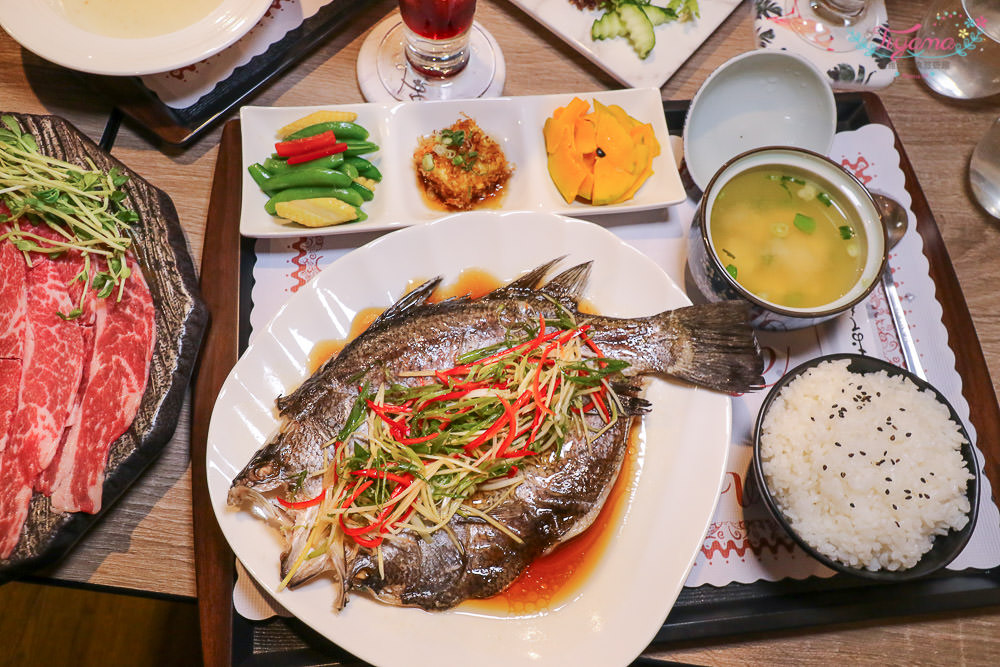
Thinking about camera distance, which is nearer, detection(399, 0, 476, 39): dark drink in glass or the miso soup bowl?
the miso soup bowl

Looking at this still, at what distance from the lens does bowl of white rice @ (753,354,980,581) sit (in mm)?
1987

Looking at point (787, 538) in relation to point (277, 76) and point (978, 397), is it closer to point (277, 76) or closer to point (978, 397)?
point (978, 397)

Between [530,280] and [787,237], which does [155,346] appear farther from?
[787,237]

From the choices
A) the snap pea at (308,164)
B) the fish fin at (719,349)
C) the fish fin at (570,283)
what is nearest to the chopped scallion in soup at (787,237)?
the fish fin at (719,349)

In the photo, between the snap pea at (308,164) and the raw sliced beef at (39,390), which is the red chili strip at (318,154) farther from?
the raw sliced beef at (39,390)

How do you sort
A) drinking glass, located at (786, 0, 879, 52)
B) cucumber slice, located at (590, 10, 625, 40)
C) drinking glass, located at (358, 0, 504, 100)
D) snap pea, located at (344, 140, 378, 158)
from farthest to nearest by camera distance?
drinking glass, located at (786, 0, 879, 52)
cucumber slice, located at (590, 10, 625, 40)
drinking glass, located at (358, 0, 504, 100)
snap pea, located at (344, 140, 378, 158)

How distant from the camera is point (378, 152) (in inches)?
102

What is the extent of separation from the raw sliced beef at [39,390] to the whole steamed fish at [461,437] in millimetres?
727

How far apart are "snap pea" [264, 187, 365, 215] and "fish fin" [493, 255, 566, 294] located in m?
0.71

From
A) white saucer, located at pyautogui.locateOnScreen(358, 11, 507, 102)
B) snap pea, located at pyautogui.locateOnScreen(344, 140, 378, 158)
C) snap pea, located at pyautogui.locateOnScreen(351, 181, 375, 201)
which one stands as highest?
white saucer, located at pyautogui.locateOnScreen(358, 11, 507, 102)

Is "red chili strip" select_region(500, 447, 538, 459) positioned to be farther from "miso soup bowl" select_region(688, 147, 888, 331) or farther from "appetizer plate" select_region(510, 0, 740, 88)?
"appetizer plate" select_region(510, 0, 740, 88)

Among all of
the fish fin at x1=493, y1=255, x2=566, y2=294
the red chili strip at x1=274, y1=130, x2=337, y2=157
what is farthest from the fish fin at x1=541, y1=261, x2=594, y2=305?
the red chili strip at x1=274, y1=130, x2=337, y2=157

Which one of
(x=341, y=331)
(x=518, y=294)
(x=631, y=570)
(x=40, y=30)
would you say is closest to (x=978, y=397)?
(x=631, y=570)

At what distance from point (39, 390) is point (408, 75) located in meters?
1.95
